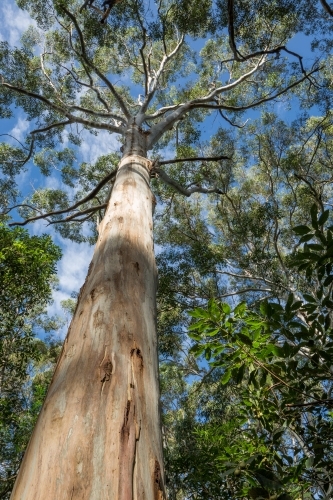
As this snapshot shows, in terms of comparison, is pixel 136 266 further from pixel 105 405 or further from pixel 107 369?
pixel 105 405

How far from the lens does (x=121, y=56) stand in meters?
10.2

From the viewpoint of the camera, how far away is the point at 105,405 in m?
0.90

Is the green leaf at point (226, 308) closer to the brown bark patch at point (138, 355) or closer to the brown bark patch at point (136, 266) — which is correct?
the brown bark patch at point (136, 266)

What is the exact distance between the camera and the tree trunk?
0.75 m

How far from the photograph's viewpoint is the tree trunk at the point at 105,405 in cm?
75

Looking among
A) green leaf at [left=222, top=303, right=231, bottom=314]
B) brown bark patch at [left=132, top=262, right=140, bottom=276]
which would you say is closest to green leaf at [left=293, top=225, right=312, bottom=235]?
green leaf at [left=222, top=303, right=231, bottom=314]

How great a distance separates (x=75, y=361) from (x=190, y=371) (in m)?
10.0

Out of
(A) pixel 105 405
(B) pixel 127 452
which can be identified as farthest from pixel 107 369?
(B) pixel 127 452

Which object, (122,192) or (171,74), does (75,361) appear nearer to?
(122,192)

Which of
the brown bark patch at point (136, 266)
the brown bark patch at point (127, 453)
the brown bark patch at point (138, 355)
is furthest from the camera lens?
the brown bark patch at point (136, 266)

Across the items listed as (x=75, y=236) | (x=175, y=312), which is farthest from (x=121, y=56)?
(x=175, y=312)

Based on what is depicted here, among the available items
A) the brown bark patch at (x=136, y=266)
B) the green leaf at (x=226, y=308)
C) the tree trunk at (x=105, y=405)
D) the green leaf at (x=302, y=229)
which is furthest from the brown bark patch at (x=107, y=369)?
the green leaf at (x=302, y=229)

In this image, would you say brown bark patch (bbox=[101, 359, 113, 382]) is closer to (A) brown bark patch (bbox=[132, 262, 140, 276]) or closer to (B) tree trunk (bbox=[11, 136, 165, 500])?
(B) tree trunk (bbox=[11, 136, 165, 500])

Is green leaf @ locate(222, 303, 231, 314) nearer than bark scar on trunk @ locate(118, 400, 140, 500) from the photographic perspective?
No
